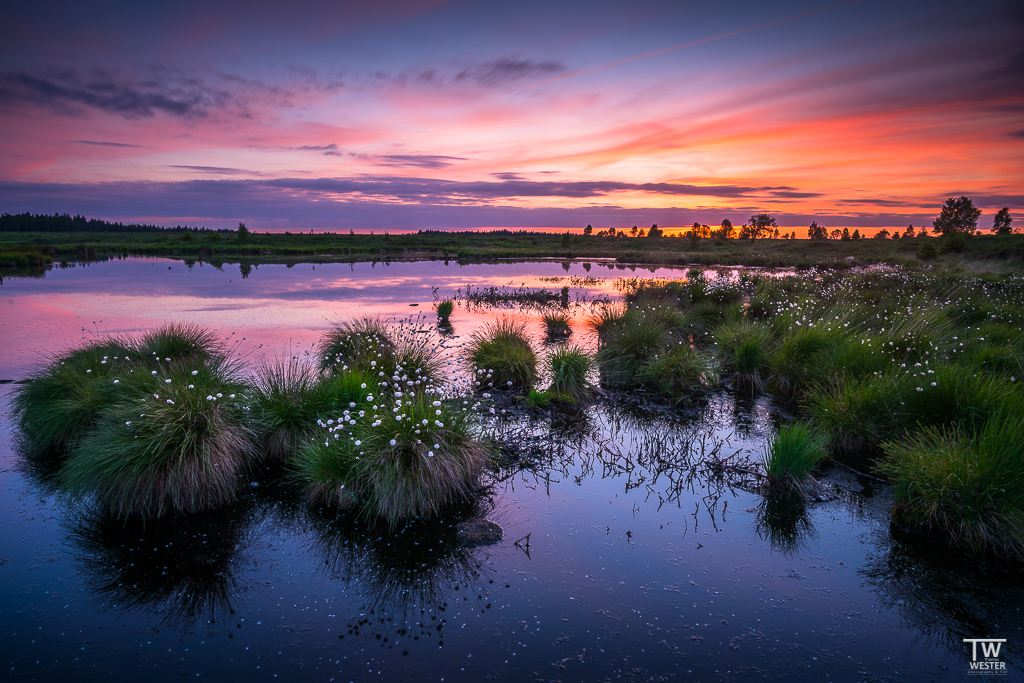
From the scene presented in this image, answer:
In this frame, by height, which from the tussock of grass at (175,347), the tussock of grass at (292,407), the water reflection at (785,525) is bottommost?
the water reflection at (785,525)

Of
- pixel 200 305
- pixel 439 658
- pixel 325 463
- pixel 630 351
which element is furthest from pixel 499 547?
pixel 200 305

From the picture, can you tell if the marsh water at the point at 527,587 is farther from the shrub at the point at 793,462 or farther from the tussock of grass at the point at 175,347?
the tussock of grass at the point at 175,347

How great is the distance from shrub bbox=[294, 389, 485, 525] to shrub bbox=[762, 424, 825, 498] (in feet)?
15.1

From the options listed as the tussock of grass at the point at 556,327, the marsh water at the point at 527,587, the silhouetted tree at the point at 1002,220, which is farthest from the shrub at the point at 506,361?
the silhouetted tree at the point at 1002,220

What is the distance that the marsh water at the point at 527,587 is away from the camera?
442 cm

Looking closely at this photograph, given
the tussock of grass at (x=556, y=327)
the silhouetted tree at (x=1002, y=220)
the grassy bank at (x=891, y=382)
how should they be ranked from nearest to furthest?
the grassy bank at (x=891, y=382), the tussock of grass at (x=556, y=327), the silhouetted tree at (x=1002, y=220)

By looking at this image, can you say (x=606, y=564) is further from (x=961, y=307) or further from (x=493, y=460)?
(x=961, y=307)

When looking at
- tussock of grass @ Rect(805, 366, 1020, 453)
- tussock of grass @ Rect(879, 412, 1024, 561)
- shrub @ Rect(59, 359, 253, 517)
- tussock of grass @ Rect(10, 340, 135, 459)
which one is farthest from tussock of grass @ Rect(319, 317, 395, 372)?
tussock of grass @ Rect(879, 412, 1024, 561)

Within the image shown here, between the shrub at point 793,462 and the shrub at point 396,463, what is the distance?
4612mm

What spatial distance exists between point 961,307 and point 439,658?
64.4 feet

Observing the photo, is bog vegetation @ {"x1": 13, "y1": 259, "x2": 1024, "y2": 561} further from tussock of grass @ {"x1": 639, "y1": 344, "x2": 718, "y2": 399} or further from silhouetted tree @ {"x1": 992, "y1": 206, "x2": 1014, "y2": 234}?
silhouetted tree @ {"x1": 992, "y1": 206, "x2": 1014, "y2": 234}

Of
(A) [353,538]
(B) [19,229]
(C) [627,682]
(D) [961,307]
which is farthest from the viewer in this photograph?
(B) [19,229]

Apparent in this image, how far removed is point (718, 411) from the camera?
36.0ft

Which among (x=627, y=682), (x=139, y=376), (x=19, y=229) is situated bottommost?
(x=627, y=682)
